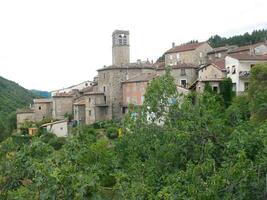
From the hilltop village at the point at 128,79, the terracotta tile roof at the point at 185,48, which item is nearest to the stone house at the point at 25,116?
the hilltop village at the point at 128,79

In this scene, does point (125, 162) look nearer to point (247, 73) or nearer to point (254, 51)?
point (247, 73)

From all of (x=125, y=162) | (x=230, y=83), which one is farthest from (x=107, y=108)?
(x=125, y=162)

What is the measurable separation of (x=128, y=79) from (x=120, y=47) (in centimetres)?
775

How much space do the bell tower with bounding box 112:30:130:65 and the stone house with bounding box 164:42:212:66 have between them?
6.43 metres

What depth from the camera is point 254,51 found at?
181 ft

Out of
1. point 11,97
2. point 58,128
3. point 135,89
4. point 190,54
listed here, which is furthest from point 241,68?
point 11,97

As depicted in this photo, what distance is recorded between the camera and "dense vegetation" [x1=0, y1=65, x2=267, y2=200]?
10.3 metres

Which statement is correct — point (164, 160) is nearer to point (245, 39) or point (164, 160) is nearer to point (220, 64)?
point (220, 64)

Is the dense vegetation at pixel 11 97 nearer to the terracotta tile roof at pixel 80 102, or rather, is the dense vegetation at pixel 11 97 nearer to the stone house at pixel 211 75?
the terracotta tile roof at pixel 80 102

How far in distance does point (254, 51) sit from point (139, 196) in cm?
4743

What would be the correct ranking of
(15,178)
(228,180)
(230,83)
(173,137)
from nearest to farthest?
(228,180) < (173,137) < (15,178) < (230,83)

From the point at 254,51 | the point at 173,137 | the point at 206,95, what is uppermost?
the point at 254,51

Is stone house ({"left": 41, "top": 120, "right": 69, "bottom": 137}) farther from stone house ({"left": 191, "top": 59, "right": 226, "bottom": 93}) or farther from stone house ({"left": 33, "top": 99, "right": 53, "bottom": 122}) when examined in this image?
stone house ({"left": 191, "top": 59, "right": 226, "bottom": 93})

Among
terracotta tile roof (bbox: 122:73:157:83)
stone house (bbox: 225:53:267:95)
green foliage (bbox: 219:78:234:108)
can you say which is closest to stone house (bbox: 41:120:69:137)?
terracotta tile roof (bbox: 122:73:157:83)
